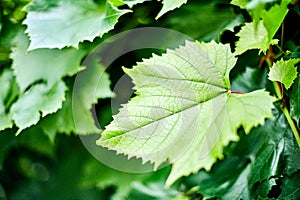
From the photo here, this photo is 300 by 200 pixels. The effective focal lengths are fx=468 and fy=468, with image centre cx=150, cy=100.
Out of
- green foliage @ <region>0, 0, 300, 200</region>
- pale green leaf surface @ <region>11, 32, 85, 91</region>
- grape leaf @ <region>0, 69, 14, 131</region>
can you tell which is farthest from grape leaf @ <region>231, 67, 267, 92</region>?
grape leaf @ <region>0, 69, 14, 131</region>

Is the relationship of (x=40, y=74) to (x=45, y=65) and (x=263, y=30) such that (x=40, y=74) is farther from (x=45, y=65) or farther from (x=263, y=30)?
(x=263, y=30)

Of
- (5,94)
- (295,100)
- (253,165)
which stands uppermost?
(295,100)

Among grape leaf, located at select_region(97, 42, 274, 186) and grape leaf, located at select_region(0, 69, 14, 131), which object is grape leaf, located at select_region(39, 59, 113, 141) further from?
grape leaf, located at select_region(97, 42, 274, 186)

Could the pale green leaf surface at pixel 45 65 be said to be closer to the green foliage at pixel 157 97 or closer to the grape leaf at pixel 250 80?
the green foliage at pixel 157 97

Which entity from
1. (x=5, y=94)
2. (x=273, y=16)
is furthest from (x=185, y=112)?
(x=5, y=94)

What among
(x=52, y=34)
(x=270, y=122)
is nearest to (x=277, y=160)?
(x=270, y=122)
